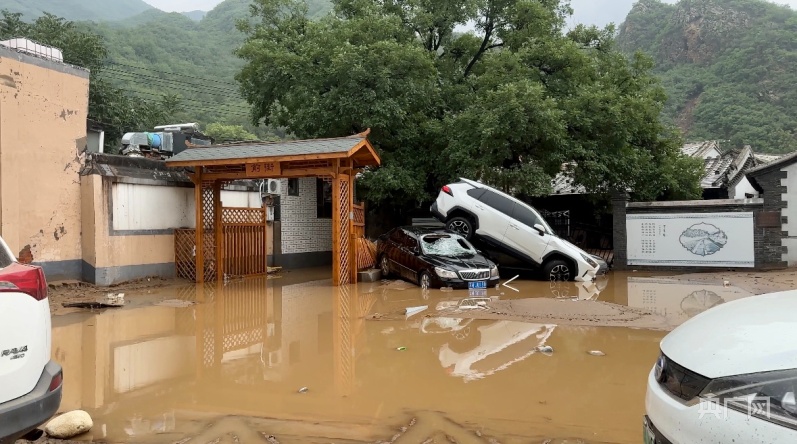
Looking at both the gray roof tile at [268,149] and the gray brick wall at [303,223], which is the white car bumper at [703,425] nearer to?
the gray roof tile at [268,149]

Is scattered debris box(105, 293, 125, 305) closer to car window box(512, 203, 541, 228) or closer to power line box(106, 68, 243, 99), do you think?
car window box(512, 203, 541, 228)

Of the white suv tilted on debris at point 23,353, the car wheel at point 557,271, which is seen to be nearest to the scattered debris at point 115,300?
the white suv tilted on debris at point 23,353

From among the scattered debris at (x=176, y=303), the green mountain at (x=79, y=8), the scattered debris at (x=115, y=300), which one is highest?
the green mountain at (x=79, y=8)

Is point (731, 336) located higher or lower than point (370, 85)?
lower

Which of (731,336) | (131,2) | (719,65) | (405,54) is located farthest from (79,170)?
(131,2)

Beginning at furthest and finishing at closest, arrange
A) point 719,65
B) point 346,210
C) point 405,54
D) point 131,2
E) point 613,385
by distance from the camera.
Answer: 1. point 131,2
2. point 719,65
3. point 405,54
4. point 346,210
5. point 613,385

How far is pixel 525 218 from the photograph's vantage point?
13383 millimetres

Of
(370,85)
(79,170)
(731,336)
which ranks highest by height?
(370,85)

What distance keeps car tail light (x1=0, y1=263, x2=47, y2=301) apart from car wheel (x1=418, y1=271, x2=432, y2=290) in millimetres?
9114

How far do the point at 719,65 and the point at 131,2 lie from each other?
9518 centimetres

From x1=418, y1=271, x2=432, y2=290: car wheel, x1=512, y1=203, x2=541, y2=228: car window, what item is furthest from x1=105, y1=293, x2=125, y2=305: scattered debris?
x1=512, y1=203, x2=541, y2=228: car window

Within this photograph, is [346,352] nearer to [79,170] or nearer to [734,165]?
[79,170]

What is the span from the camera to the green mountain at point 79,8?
7031 cm

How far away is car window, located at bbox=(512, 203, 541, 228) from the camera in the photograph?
13.3 metres
